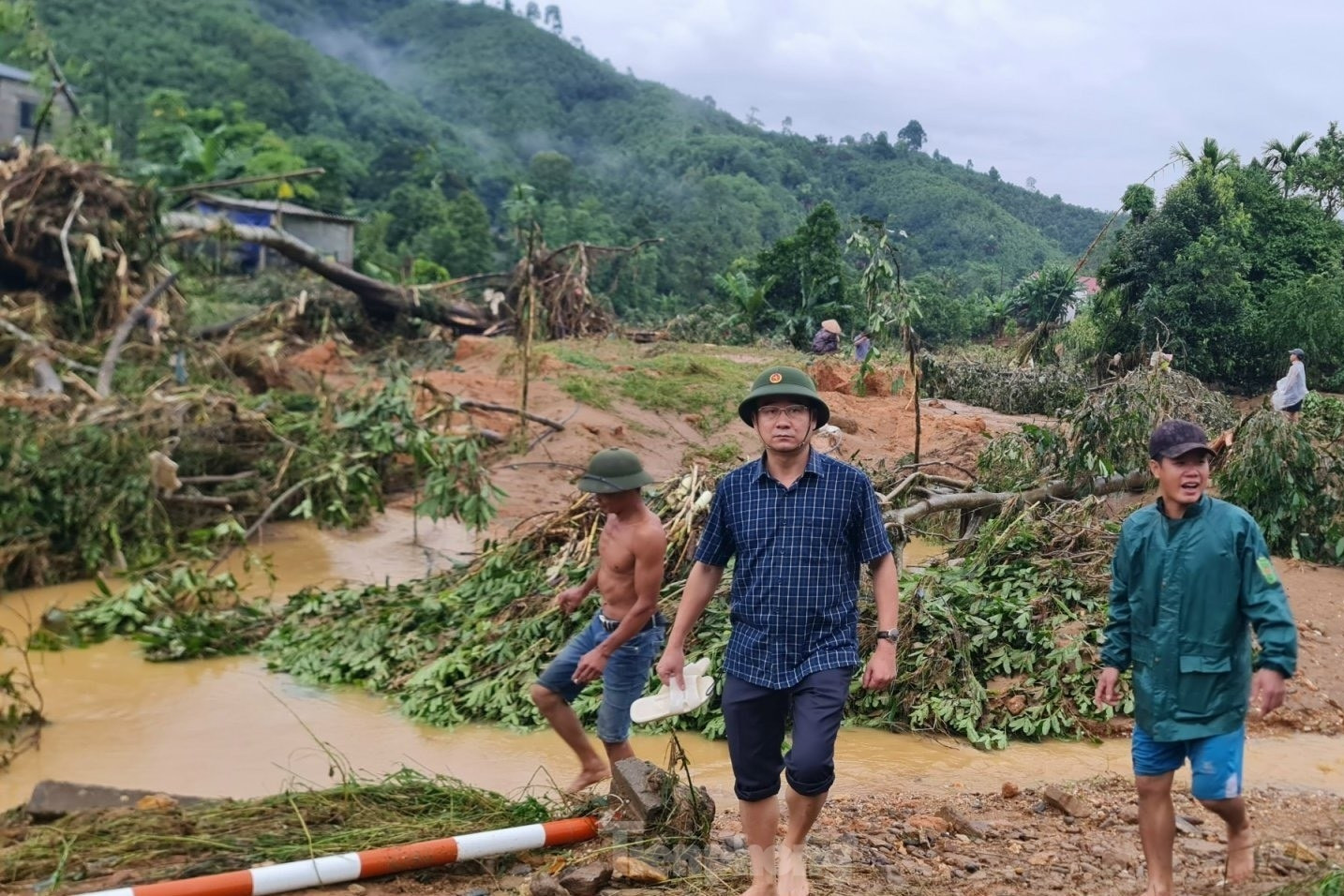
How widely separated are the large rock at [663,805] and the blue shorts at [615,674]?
1.74ft

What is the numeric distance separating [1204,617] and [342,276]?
17731 mm

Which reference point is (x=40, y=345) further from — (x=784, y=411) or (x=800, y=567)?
(x=800, y=567)

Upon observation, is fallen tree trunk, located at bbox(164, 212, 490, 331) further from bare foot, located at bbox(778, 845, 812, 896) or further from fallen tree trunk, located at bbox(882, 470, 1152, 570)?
bare foot, located at bbox(778, 845, 812, 896)

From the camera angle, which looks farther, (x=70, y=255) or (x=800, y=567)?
(x=70, y=255)

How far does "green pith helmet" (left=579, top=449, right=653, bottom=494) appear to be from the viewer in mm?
4219

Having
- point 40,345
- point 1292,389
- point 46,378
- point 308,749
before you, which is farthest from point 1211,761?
point 40,345

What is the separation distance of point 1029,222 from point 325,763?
73.0 ft

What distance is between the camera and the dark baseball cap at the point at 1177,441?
3164mm

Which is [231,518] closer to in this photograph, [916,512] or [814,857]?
[916,512]

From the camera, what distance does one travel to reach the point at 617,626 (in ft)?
14.4

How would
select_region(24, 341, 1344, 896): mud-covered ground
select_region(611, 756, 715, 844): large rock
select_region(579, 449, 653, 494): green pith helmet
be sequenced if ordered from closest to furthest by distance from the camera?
select_region(24, 341, 1344, 896): mud-covered ground
select_region(611, 756, 715, 844): large rock
select_region(579, 449, 653, 494): green pith helmet

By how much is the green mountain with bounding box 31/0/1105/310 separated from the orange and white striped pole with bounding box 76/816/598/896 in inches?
333

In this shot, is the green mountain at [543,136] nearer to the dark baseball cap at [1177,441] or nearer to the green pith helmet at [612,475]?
the green pith helmet at [612,475]

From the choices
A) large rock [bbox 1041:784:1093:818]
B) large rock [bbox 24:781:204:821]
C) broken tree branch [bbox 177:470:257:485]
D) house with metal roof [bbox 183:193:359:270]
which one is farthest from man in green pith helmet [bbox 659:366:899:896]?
house with metal roof [bbox 183:193:359:270]
